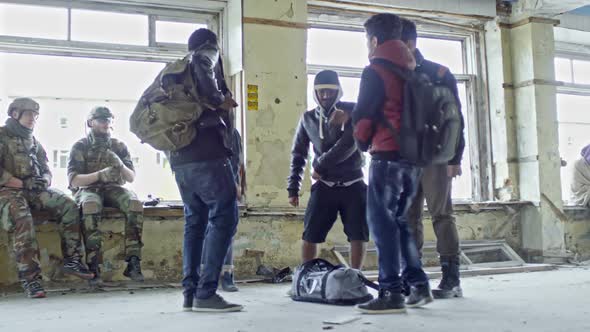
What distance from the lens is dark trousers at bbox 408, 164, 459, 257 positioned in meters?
3.55

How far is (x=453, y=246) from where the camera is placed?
3553 mm

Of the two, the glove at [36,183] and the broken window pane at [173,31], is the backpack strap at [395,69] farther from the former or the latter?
the broken window pane at [173,31]

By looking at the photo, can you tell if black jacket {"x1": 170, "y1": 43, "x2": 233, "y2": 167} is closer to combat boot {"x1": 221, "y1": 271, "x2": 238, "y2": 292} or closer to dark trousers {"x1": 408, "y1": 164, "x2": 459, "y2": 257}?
dark trousers {"x1": 408, "y1": 164, "x2": 459, "y2": 257}

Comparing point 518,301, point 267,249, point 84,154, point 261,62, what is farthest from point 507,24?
point 84,154

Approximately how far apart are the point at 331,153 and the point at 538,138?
10.5 feet

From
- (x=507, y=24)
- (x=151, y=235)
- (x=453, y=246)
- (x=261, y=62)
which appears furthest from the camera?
(x=507, y=24)

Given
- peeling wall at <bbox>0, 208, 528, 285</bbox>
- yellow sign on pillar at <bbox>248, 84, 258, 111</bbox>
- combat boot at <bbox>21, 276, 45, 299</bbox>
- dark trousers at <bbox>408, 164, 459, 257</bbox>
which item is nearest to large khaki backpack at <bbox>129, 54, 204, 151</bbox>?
dark trousers at <bbox>408, 164, 459, 257</bbox>

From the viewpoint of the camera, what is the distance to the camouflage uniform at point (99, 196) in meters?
4.30

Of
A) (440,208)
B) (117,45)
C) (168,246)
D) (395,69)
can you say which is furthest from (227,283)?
(117,45)

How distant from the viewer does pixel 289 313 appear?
118 inches

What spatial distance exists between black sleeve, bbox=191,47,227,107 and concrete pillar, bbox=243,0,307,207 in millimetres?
2151

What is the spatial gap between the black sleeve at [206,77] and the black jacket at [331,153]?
1.01m

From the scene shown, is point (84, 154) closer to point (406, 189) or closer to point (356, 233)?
point (356, 233)

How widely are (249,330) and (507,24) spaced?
4.97m
